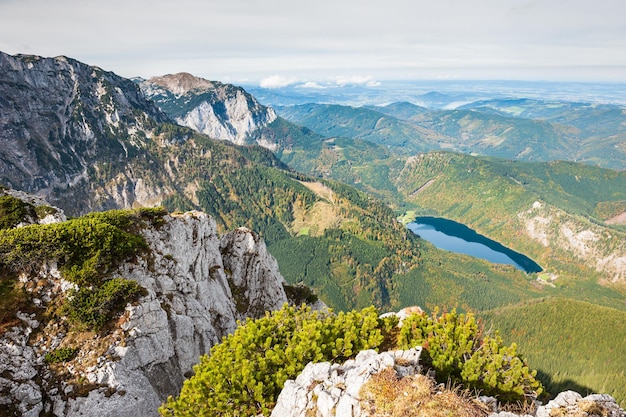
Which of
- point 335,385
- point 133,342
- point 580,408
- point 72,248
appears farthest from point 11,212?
point 580,408

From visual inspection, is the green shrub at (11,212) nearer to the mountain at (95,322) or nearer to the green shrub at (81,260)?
the mountain at (95,322)

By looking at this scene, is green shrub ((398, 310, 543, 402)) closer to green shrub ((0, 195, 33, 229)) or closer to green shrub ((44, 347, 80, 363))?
green shrub ((44, 347, 80, 363))

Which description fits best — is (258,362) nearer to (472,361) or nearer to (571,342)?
(472,361)

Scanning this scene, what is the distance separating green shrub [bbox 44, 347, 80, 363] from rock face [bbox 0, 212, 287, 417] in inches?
15.7

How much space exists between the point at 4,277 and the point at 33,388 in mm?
12830

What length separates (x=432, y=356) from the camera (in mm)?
25484

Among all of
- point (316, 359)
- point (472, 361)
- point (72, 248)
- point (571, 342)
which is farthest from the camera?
point (571, 342)

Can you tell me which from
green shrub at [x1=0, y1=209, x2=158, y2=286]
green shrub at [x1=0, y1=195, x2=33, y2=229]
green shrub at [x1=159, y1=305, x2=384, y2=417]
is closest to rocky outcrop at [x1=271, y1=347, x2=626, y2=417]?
green shrub at [x1=159, y1=305, x2=384, y2=417]

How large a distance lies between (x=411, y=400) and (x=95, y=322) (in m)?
32.7

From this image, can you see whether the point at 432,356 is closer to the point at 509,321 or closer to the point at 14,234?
the point at 14,234

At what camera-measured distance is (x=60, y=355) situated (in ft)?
111

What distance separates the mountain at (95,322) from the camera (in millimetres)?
32344

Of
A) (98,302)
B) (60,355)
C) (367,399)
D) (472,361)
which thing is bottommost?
(60,355)

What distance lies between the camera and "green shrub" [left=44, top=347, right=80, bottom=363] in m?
33.5
